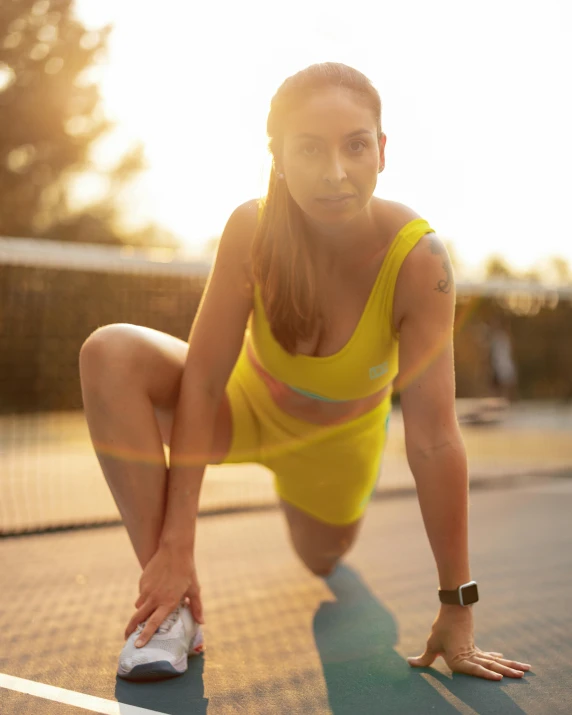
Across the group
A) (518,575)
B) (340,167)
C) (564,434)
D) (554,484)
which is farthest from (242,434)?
(564,434)

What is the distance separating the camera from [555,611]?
2.79m

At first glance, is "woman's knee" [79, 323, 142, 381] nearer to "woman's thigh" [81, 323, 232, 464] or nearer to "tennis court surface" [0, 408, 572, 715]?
"woman's thigh" [81, 323, 232, 464]

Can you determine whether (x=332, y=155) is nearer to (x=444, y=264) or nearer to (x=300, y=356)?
(x=444, y=264)

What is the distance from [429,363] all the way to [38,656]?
4.08ft

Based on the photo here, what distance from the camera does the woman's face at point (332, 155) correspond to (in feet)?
6.98

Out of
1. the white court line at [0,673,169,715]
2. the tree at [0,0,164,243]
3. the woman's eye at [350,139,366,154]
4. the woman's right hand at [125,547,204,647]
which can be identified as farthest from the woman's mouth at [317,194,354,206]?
the tree at [0,0,164,243]

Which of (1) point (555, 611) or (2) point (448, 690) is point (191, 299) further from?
(2) point (448, 690)

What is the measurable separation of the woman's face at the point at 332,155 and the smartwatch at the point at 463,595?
91 cm

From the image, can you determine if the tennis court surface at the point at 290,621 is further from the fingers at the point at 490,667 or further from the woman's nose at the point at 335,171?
the woman's nose at the point at 335,171

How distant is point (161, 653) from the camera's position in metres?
2.12

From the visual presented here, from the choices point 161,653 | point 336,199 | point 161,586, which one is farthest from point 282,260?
point 161,653

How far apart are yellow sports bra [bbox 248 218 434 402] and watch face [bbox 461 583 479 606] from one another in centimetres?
67

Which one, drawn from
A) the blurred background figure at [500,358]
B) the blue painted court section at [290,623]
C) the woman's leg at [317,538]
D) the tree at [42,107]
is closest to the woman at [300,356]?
the blue painted court section at [290,623]

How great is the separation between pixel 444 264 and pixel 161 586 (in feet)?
3.46
